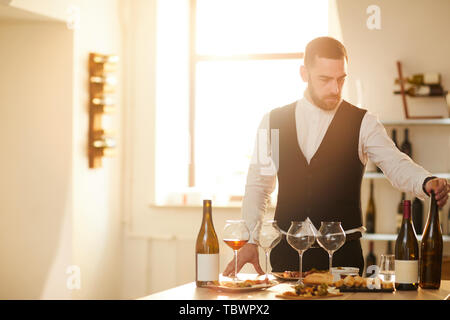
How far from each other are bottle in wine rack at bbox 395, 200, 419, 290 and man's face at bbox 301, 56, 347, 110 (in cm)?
77

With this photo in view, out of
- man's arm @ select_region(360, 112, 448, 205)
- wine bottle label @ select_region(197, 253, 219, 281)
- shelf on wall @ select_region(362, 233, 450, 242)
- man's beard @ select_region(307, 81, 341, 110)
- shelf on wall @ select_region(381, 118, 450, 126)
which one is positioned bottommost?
shelf on wall @ select_region(362, 233, 450, 242)

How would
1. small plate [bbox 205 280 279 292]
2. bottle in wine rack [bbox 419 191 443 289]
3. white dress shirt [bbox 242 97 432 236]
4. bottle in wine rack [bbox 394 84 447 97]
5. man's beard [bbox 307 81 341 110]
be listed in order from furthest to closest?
bottle in wine rack [bbox 394 84 447 97] < man's beard [bbox 307 81 341 110] < white dress shirt [bbox 242 97 432 236] < bottle in wine rack [bbox 419 191 443 289] < small plate [bbox 205 280 279 292]

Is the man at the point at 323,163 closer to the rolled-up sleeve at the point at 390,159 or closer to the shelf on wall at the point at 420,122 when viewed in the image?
the rolled-up sleeve at the point at 390,159

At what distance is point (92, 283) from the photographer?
461 cm

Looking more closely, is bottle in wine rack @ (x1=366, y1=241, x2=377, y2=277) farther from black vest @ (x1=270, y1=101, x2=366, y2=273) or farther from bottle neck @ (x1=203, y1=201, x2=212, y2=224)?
bottle neck @ (x1=203, y1=201, x2=212, y2=224)

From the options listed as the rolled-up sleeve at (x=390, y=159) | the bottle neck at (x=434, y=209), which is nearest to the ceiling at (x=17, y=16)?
the rolled-up sleeve at (x=390, y=159)

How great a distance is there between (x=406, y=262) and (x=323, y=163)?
823 mm

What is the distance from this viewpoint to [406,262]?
6.82 ft

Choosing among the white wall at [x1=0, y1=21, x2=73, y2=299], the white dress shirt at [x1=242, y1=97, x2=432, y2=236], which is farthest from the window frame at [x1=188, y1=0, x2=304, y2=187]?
the white dress shirt at [x1=242, y1=97, x2=432, y2=236]

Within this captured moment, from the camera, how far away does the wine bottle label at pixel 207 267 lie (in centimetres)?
209

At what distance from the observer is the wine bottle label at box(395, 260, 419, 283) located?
208 cm

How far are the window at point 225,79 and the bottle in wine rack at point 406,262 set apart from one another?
2945 millimetres

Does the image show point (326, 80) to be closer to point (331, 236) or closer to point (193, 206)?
point (331, 236)

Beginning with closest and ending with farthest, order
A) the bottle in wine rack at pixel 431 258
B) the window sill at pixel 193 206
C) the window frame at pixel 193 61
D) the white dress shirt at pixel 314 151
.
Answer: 1. the bottle in wine rack at pixel 431 258
2. the white dress shirt at pixel 314 151
3. the window sill at pixel 193 206
4. the window frame at pixel 193 61
